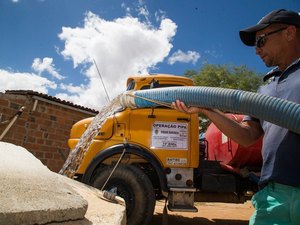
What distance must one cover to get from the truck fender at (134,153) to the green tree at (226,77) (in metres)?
21.7

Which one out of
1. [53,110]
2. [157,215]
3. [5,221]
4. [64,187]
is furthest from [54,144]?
[5,221]


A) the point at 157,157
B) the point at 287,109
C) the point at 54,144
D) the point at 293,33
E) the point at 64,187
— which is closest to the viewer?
the point at 287,109

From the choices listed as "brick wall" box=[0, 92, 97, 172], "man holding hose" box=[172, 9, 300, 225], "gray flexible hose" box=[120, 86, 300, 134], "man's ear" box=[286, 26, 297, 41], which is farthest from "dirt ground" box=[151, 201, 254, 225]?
"man's ear" box=[286, 26, 297, 41]

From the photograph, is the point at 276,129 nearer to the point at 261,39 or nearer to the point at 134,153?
the point at 261,39

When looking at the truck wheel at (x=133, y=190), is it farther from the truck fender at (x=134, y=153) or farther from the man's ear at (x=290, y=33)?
the man's ear at (x=290, y=33)

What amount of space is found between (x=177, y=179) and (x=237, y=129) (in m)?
3.49

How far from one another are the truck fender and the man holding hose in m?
3.06

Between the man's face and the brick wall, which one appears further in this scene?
the brick wall

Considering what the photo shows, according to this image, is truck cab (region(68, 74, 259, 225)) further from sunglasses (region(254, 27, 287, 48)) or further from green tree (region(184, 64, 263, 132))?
green tree (region(184, 64, 263, 132))

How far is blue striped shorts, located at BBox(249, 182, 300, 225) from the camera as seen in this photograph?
1.66 meters

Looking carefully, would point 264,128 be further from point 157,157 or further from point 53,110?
point 53,110

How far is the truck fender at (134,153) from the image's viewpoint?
5.25m

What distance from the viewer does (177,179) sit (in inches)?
215

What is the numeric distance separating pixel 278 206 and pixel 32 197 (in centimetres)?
135
